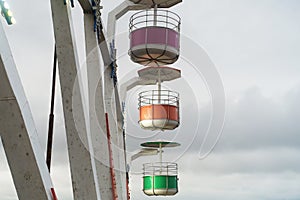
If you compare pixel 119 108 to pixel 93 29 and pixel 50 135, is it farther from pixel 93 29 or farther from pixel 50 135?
pixel 50 135

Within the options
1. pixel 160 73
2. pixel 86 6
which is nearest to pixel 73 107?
pixel 86 6

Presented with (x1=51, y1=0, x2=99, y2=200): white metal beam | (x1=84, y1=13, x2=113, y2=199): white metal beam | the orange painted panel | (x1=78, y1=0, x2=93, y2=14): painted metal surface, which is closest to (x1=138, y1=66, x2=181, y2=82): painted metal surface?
the orange painted panel

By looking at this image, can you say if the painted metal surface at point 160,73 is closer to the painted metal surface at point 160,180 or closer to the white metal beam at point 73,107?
the painted metal surface at point 160,180

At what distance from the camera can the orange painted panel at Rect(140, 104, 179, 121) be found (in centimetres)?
1555

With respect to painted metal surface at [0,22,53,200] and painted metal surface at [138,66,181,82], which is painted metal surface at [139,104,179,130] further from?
painted metal surface at [0,22,53,200]

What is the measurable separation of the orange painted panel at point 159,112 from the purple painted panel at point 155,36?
4.68 metres

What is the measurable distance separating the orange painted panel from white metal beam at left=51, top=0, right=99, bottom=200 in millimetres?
9478

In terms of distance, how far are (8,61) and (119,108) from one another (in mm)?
8209

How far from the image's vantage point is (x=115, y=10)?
10.8 meters

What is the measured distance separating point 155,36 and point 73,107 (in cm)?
568

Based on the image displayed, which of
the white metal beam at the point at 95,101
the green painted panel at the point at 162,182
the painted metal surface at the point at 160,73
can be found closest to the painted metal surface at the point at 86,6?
the white metal beam at the point at 95,101

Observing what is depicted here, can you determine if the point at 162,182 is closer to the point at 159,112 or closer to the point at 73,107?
the point at 159,112

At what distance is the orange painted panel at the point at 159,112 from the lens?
15.6 m

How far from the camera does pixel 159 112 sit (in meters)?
15.7
